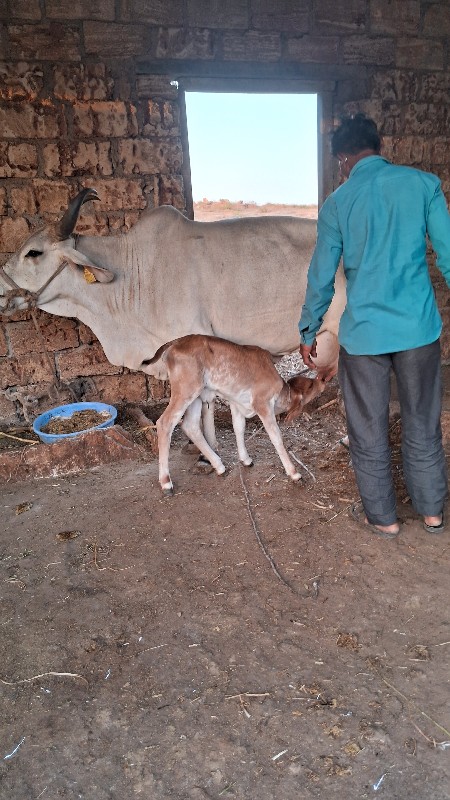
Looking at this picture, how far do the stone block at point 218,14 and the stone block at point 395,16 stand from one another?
1248 millimetres

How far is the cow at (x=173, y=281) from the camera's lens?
402 centimetres

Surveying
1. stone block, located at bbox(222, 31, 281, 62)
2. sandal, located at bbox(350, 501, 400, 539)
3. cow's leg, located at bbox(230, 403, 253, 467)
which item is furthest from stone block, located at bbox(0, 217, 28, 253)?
sandal, located at bbox(350, 501, 400, 539)

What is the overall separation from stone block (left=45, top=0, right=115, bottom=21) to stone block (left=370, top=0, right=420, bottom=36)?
7.92 feet

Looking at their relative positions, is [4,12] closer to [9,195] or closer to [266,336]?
[9,195]

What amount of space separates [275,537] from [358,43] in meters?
4.75

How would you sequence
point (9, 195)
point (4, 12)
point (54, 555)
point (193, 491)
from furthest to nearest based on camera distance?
1. point (9, 195)
2. point (4, 12)
3. point (193, 491)
4. point (54, 555)

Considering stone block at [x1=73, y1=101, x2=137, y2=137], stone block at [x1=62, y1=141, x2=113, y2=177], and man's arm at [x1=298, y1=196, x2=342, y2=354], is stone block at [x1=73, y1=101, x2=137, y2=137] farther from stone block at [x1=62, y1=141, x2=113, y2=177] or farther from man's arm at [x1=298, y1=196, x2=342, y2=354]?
man's arm at [x1=298, y1=196, x2=342, y2=354]

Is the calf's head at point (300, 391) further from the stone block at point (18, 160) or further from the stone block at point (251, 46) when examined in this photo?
the stone block at point (251, 46)

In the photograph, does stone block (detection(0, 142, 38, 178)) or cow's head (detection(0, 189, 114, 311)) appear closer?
cow's head (detection(0, 189, 114, 311))

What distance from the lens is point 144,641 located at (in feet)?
8.52

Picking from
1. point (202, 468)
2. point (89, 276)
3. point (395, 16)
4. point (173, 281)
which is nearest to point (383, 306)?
point (173, 281)

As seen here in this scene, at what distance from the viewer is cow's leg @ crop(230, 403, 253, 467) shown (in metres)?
4.22

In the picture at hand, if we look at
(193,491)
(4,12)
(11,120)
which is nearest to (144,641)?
(193,491)

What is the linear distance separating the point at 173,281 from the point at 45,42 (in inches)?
103
